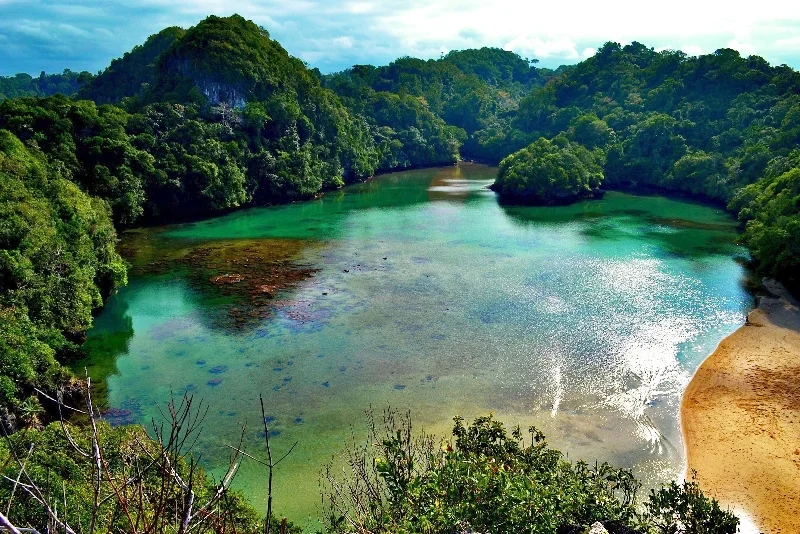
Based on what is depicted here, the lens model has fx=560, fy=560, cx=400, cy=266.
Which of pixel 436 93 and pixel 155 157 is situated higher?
pixel 436 93

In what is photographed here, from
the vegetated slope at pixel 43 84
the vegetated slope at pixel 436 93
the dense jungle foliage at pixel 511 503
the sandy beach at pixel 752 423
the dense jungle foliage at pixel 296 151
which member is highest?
the vegetated slope at pixel 43 84

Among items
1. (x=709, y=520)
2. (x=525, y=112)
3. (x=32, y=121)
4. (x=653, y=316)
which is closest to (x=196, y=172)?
(x=32, y=121)

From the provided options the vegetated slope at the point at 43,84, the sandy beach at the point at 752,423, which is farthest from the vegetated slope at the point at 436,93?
the sandy beach at the point at 752,423

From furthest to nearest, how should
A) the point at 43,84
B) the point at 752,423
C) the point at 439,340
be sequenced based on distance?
1. the point at 43,84
2. the point at 439,340
3. the point at 752,423

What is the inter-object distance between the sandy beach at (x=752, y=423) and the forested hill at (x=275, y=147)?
8.00 m

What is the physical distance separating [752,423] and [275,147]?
50.2m

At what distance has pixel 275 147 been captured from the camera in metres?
57.8

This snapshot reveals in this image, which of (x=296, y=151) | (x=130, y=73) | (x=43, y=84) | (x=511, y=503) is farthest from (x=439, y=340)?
(x=43, y=84)

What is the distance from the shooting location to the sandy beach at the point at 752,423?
13789 millimetres

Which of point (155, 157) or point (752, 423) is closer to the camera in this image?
point (752, 423)

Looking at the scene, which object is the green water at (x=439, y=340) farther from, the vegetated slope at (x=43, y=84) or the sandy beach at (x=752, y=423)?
the vegetated slope at (x=43, y=84)

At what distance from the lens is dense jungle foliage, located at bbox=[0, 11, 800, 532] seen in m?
18.8

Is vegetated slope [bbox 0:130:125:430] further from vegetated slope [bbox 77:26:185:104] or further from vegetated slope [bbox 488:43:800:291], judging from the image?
vegetated slope [bbox 77:26:185:104]

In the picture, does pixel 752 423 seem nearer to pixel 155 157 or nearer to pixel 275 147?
pixel 155 157
